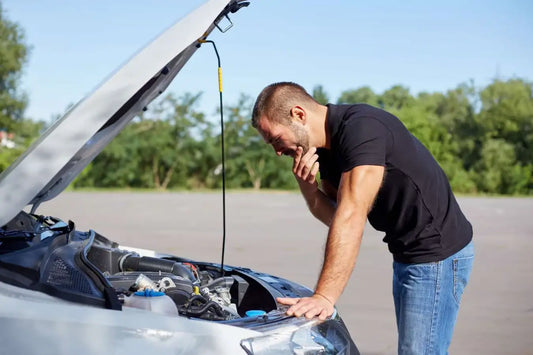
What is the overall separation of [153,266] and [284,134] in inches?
47.6

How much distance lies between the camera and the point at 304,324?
2.42m

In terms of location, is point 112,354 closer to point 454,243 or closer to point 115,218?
point 454,243

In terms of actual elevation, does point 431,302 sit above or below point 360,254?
above

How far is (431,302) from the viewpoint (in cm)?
296

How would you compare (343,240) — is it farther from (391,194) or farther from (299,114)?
(299,114)

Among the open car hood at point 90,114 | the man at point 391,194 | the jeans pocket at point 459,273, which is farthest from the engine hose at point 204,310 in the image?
the jeans pocket at point 459,273

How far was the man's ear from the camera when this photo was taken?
277 cm

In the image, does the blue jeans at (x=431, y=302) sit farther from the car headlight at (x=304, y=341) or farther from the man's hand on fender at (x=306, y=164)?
the man's hand on fender at (x=306, y=164)

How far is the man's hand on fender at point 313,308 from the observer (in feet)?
8.11

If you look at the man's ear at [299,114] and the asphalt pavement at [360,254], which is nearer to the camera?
the man's ear at [299,114]

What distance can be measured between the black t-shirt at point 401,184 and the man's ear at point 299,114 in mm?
146

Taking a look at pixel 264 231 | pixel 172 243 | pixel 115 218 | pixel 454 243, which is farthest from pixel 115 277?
pixel 115 218

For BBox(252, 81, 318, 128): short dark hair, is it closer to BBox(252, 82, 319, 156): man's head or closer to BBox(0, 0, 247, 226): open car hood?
BBox(252, 82, 319, 156): man's head

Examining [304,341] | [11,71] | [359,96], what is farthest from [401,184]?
[359,96]
